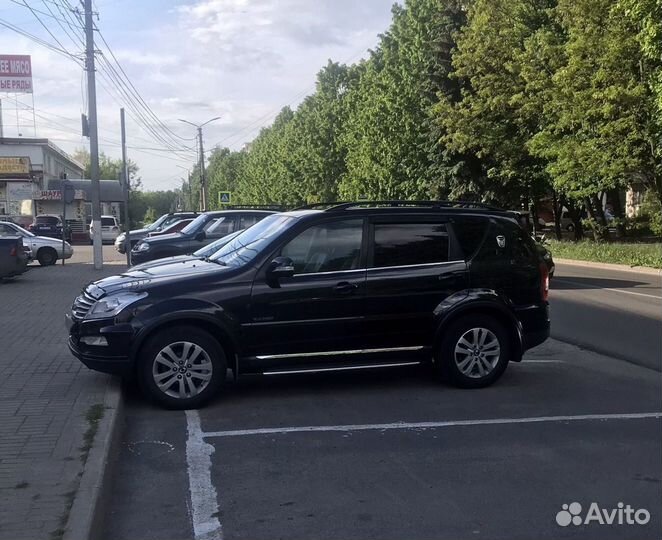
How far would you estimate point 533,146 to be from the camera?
1043 inches

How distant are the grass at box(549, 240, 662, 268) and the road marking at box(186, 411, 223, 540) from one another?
18522 millimetres

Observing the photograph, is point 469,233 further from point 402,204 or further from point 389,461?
point 389,461

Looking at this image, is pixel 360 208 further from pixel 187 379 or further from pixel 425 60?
pixel 425 60

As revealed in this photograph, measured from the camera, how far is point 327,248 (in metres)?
6.71

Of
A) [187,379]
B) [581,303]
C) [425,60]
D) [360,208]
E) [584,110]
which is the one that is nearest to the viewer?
[187,379]

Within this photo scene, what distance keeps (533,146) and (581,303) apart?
14.4 metres

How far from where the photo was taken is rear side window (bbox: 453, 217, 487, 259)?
23.2 ft

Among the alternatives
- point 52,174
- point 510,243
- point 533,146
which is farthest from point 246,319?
point 52,174

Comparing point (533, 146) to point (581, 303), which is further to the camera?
point (533, 146)

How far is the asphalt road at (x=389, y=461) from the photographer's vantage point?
417 centimetres

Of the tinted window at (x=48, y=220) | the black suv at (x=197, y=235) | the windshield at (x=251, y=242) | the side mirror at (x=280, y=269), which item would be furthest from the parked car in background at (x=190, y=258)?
the tinted window at (x=48, y=220)

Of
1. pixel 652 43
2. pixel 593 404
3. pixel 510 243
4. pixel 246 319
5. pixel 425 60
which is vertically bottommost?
pixel 593 404

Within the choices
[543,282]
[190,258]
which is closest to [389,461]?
[543,282]

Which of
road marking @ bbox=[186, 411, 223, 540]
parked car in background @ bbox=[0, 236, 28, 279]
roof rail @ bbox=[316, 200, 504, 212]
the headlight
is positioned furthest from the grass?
road marking @ bbox=[186, 411, 223, 540]
